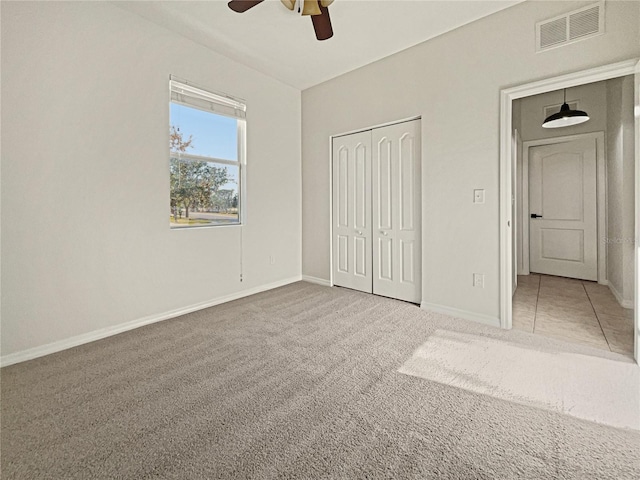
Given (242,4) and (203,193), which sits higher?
(242,4)

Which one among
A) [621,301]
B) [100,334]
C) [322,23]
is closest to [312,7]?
[322,23]

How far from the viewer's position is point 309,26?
3027 mm

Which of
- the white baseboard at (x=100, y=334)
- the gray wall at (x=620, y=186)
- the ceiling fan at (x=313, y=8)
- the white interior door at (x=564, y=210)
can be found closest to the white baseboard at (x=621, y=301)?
the gray wall at (x=620, y=186)

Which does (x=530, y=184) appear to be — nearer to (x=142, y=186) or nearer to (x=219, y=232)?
(x=219, y=232)

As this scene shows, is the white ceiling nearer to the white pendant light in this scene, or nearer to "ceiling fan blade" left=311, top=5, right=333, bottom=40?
"ceiling fan blade" left=311, top=5, right=333, bottom=40

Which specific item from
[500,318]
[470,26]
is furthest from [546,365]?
[470,26]

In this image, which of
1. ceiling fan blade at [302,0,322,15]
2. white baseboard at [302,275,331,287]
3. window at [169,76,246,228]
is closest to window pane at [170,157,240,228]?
window at [169,76,246,228]

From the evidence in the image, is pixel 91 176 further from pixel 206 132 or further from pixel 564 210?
pixel 564 210

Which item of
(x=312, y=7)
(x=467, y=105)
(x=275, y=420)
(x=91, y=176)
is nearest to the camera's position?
(x=275, y=420)

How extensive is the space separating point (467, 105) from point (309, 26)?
1.73 metres

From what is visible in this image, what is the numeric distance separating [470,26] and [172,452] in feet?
13.1

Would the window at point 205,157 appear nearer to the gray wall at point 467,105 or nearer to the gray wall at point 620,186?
the gray wall at point 467,105

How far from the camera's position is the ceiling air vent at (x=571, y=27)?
7.75 feet

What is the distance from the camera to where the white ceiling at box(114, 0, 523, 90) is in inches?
107
